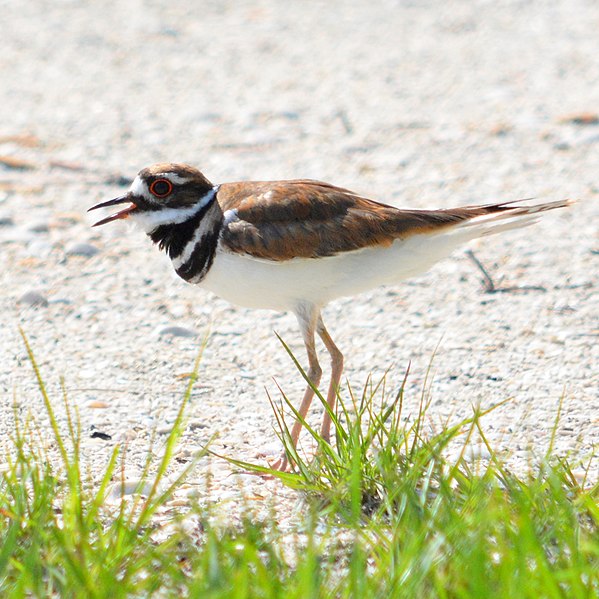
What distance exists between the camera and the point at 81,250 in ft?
17.2

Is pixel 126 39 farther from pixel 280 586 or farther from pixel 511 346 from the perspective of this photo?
pixel 280 586

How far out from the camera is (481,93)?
7547mm

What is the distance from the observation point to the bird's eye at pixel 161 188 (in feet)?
11.4

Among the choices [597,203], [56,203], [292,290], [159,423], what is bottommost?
[159,423]

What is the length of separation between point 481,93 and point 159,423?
15.4 feet

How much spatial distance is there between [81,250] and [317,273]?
216 centimetres

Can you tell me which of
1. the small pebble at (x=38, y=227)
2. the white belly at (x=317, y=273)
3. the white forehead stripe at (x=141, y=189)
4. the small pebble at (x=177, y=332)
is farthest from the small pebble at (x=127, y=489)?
the small pebble at (x=38, y=227)

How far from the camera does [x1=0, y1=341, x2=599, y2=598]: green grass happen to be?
88.4 inches

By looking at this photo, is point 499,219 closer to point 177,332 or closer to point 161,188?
point 161,188

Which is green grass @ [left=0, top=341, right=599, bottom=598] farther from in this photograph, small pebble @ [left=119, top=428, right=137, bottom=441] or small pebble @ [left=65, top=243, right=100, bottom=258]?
small pebble @ [left=65, top=243, right=100, bottom=258]

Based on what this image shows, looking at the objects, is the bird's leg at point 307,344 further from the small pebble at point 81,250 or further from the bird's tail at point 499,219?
the small pebble at point 81,250

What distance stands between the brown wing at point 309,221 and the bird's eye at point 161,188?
188mm

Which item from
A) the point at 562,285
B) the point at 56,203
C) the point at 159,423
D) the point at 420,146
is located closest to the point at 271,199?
the point at 159,423

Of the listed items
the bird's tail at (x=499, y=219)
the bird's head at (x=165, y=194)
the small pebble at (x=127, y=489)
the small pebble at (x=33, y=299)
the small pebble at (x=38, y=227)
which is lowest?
the small pebble at (x=127, y=489)
